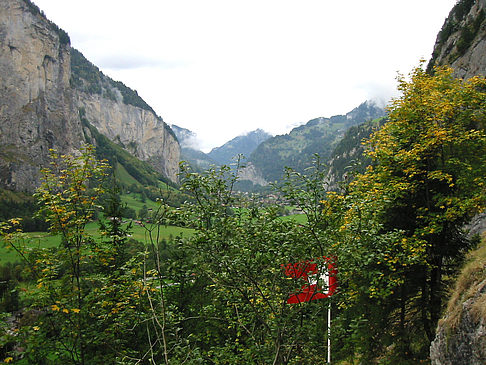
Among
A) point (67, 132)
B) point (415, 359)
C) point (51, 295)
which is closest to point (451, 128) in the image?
point (415, 359)

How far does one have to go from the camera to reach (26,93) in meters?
148

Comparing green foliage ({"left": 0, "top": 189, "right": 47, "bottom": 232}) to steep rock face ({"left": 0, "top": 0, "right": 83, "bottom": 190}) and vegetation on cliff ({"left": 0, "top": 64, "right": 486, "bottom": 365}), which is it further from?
vegetation on cliff ({"left": 0, "top": 64, "right": 486, "bottom": 365})

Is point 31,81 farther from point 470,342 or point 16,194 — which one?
point 470,342

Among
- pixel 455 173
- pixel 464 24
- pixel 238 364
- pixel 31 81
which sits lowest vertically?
pixel 238 364

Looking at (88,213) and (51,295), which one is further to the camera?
(88,213)

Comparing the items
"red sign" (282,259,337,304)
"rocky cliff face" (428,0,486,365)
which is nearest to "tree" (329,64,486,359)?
"rocky cliff face" (428,0,486,365)

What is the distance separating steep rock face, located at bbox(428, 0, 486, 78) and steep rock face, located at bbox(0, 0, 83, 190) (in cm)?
14939

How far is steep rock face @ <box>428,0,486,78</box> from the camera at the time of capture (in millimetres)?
33469

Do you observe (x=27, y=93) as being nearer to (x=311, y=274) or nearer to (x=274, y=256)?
(x=274, y=256)

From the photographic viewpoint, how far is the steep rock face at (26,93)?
14212 centimetres

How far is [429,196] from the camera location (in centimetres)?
1169

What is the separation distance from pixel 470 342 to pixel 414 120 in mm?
7685

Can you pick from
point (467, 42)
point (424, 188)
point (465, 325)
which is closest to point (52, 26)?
point (467, 42)

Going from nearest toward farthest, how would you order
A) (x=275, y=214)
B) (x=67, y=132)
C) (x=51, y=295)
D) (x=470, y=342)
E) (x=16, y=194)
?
1. (x=470, y=342)
2. (x=275, y=214)
3. (x=51, y=295)
4. (x=16, y=194)
5. (x=67, y=132)
